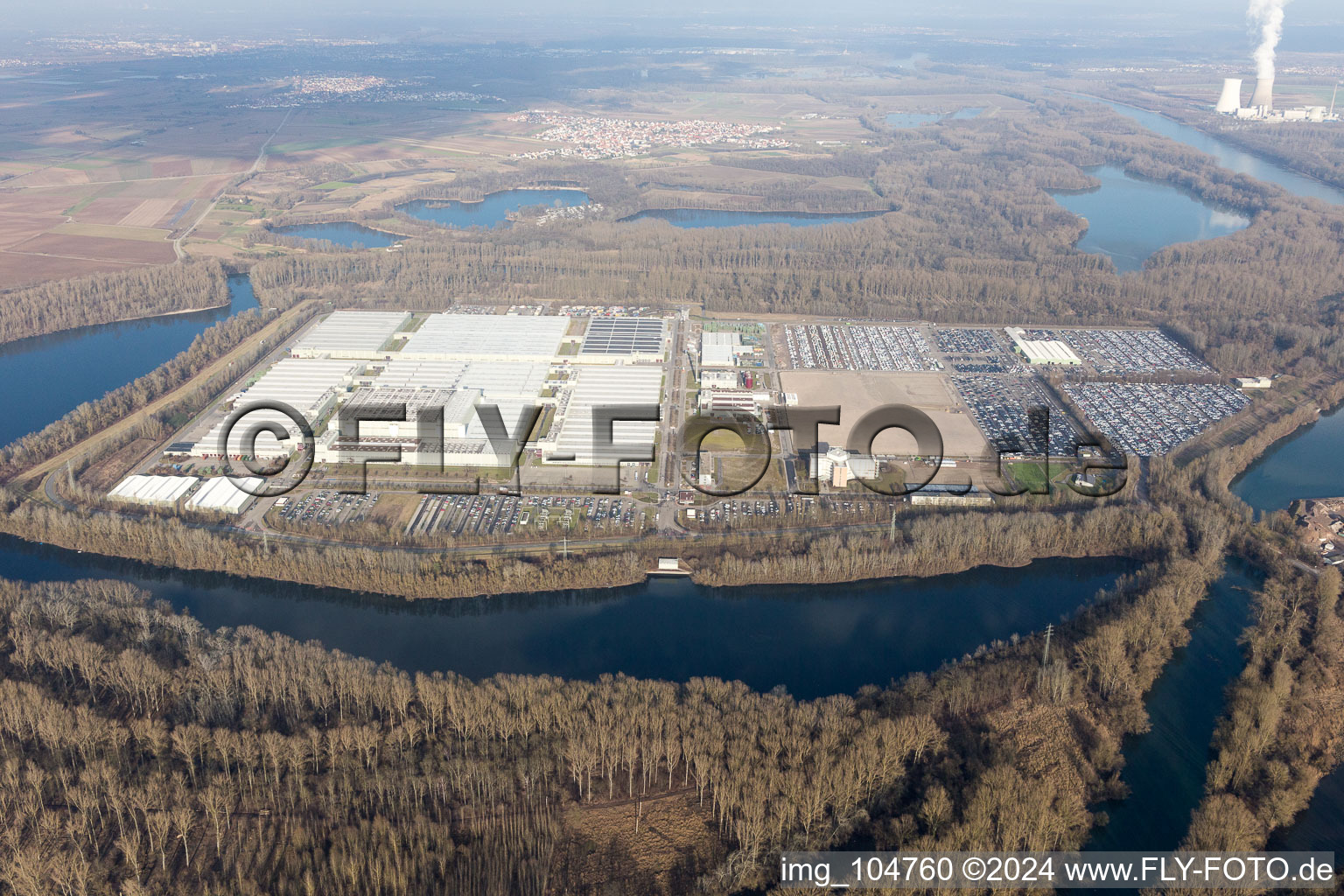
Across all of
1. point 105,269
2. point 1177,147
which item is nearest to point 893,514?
point 105,269

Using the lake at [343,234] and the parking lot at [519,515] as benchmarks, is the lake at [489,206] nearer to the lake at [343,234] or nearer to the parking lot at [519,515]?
the lake at [343,234]

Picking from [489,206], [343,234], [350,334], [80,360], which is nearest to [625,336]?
[350,334]

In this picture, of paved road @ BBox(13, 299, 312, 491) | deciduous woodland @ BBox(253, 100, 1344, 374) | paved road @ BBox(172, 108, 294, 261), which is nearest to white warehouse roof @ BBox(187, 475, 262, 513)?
paved road @ BBox(13, 299, 312, 491)

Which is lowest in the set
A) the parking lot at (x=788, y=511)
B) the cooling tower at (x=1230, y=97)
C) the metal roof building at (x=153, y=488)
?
the metal roof building at (x=153, y=488)

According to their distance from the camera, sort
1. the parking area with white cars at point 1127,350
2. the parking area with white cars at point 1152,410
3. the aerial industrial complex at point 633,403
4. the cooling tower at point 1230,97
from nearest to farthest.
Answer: the aerial industrial complex at point 633,403 → the parking area with white cars at point 1152,410 → the parking area with white cars at point 1127,350 → the cooling tower at point 1230,97

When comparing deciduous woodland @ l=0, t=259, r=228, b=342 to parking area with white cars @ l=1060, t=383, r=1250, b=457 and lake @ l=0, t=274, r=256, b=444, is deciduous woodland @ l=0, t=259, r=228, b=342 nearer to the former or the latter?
lake @ l=0, t=274, r=256, b=444

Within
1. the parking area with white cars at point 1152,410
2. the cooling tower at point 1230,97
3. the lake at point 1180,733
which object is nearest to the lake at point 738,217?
the parking area with white cars at point 1152,410
